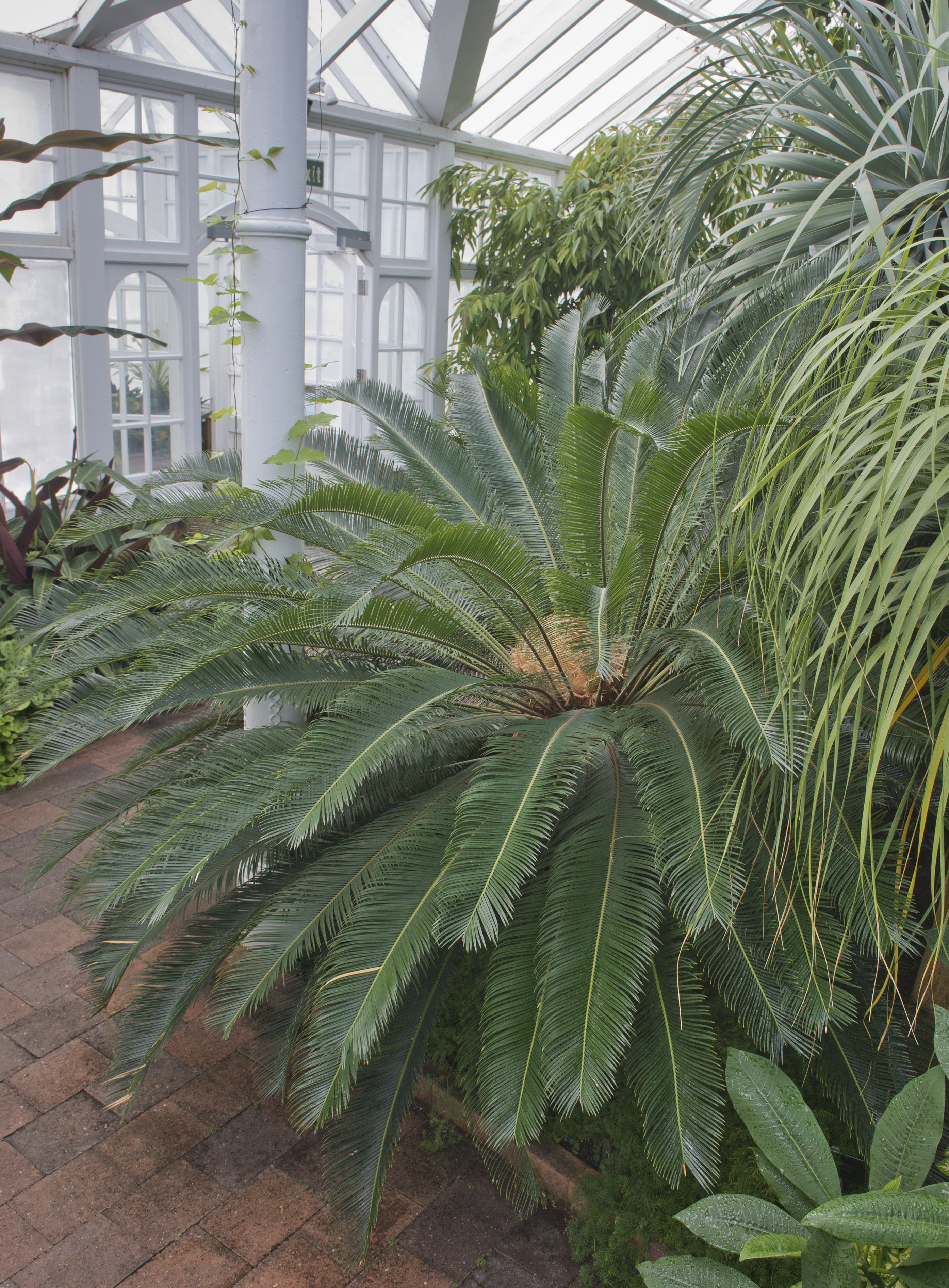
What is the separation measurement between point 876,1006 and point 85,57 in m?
5.49

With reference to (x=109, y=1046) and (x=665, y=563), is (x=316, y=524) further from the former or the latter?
(x=109, y=1046)

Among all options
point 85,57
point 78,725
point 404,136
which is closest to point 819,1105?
point 78,725

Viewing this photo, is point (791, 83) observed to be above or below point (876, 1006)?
above

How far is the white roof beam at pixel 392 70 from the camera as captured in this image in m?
6.55

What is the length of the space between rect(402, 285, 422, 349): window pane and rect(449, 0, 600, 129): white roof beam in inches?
49.0

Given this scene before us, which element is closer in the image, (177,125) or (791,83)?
(791,83)

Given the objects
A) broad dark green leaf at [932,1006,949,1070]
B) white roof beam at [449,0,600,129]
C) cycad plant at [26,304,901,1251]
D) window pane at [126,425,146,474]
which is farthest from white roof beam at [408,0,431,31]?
broad dark green leaf at [932,1006,949,1070]

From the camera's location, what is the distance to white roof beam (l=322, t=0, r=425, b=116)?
655cm

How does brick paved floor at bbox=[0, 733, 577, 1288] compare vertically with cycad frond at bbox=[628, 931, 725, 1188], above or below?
below

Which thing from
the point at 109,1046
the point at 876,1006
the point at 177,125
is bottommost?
the point at 109,1046

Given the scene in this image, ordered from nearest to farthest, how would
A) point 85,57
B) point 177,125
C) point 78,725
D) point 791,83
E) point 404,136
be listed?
point 78,725 < point 791,83 < point 85,57 < point 177,125 < point 404,136

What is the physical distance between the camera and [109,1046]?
252cm

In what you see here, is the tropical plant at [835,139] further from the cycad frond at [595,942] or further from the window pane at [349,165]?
the window pane at [349,165]

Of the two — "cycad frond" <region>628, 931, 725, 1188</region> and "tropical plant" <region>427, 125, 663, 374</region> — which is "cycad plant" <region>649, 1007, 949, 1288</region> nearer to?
"cycad frond" <region>628, 931, 725, 1188</region>
